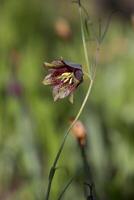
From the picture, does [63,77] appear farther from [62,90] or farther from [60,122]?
[60,122]

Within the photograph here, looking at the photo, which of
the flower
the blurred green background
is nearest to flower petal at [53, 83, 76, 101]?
the flower

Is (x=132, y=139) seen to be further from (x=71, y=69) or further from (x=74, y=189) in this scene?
(x=71, y=69)

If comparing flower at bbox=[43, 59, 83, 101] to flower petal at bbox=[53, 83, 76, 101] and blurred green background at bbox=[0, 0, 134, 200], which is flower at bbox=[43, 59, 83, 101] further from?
blurred green background at bbox=[0, 0, 134, 200]

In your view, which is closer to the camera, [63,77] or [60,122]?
[63,77]

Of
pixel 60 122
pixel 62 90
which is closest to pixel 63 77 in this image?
pixel 62 90

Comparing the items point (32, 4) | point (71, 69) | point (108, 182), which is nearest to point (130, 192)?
point (108, 182)

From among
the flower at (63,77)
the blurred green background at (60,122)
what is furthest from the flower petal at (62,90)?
the blurred green background at (60,122)

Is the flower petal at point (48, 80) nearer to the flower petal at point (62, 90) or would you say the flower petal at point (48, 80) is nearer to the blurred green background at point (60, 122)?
the flower petal at point (62, 90)

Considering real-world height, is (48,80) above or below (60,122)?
above
